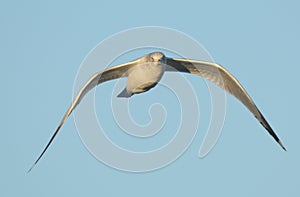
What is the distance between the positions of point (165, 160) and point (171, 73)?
81.4 inches

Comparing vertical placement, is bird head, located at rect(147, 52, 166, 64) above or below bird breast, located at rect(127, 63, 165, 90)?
above

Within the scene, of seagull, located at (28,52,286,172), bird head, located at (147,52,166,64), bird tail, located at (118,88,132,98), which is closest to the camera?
bird head, located at (147,52,166,64)

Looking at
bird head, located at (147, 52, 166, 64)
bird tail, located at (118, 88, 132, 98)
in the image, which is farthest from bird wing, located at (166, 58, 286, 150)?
bird tail, located at (118, 88, 132, 98)

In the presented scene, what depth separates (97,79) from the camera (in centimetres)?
1369

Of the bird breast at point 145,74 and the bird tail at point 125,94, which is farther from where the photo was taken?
the bird tail at point 125,94

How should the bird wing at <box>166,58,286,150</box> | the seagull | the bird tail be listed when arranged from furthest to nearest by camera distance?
1. the bird tail
2. the bird wing at <box>166,58,286,150</box>
3. the seagull

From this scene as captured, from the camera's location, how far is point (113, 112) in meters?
14.2

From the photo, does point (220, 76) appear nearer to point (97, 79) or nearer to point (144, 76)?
point (144, 76)

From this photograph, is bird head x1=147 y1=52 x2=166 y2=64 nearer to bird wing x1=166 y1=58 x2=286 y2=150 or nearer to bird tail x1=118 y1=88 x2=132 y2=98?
bird wing x1=166 y1=58 x2=286 y2=150

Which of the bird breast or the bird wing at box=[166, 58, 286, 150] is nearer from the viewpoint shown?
the bird breast

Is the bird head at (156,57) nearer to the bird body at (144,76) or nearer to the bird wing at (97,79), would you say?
the bird body at (144,76)

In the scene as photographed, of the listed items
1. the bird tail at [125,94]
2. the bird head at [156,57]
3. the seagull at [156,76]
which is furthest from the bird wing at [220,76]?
the bird tail at [125,94]

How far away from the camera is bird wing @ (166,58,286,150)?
547 inches

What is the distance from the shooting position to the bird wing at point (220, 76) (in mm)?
13891
